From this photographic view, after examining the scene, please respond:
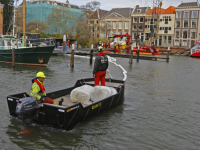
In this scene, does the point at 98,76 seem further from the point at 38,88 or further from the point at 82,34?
the point at 82,34

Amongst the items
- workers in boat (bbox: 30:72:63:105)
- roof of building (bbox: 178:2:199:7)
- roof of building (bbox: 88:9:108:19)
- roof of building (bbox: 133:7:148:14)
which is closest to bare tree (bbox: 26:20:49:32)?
roof of building (bbox: 88:9:108:19)

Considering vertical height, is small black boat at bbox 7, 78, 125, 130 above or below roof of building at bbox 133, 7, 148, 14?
below

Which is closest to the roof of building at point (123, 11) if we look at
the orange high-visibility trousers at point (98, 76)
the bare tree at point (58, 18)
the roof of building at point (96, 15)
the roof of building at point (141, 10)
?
the roof of building at point (96, 15)

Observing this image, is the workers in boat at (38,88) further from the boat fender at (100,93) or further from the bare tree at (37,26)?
the bare tree at (37,26)

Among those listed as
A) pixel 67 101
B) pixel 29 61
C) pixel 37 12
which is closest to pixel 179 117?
pixel 67 101

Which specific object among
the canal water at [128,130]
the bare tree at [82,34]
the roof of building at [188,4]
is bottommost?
the canal water at [128,130]

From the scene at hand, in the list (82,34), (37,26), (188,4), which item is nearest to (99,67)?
(82,34)

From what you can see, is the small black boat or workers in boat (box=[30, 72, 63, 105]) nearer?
the small black boat

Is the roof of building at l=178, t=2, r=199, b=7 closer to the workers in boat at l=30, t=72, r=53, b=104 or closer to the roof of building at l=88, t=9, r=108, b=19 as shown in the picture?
the roof of building at l=88, t=9, r=108, b=19

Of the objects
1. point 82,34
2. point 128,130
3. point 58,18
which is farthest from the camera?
point 82,34

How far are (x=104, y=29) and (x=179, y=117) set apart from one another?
56090 millimetres

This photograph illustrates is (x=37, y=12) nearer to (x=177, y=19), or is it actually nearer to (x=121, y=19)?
(x=121, y=19)

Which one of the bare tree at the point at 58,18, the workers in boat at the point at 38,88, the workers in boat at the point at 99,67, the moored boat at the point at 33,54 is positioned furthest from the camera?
the bare tree at the point at 58,18

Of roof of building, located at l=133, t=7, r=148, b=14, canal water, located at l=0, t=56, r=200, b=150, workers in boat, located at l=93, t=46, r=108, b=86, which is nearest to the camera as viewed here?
canal water, located at l=0, t=56, r=200, b=150
